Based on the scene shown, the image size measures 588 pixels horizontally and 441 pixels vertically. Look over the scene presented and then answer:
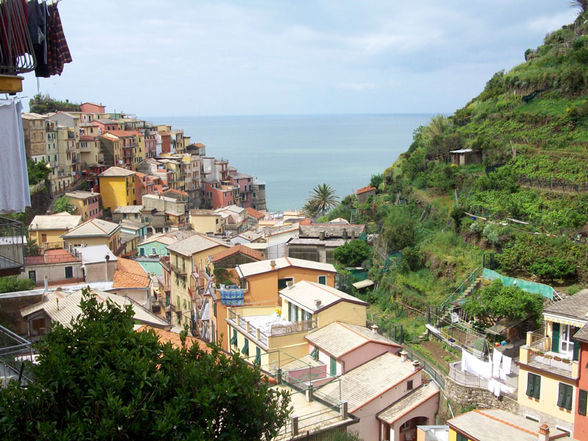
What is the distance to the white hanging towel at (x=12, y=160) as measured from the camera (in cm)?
730

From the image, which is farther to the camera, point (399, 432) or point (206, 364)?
point (399, 432)

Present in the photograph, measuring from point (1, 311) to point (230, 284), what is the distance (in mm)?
8586

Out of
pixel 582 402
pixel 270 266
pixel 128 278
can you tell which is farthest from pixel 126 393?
pixel 128 278

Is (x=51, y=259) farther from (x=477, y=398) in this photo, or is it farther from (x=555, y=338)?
(x=555, y=338)

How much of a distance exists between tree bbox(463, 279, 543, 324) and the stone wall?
122 inches

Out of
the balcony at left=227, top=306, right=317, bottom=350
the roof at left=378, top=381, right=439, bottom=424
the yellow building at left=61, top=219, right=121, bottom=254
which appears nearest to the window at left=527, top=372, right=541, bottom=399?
the roof at left=378, top=381, right=439, bottom=424

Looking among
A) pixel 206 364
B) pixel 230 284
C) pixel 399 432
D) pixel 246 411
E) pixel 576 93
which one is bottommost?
pixel 399 432

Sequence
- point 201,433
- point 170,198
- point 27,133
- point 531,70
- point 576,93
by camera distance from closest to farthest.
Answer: point 201,433 → point 576,93 → point 531,70 → point 27,133 → point 170,198

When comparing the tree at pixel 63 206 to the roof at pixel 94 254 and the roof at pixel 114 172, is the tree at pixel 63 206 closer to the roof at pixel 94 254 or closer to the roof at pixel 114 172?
the roof at pixel 114 172

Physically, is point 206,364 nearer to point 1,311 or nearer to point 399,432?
point 399,432

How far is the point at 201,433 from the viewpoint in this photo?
7.21 metres

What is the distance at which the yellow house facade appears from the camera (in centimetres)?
1528

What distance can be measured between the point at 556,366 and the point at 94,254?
21.1m

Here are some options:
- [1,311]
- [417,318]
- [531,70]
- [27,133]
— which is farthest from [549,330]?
[27,133]
